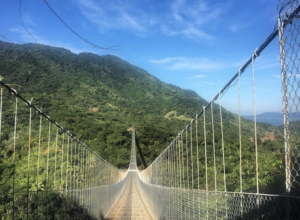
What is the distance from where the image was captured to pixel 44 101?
42.6ft

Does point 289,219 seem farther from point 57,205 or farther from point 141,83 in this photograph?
point 141,83

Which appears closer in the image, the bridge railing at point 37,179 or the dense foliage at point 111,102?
the bridge railing at point 37,179

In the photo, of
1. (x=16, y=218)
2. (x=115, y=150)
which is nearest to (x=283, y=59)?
(x=16, y=218)

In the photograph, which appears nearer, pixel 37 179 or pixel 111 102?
pixel 37 179

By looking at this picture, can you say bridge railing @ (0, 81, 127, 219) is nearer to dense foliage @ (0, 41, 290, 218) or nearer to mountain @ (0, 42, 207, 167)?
dense foliage @ (0, 41, 290, 218)

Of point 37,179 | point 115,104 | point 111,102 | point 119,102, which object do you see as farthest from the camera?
point 119,102

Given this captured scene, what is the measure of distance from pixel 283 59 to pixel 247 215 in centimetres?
115

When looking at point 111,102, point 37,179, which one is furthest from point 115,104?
point 37,179

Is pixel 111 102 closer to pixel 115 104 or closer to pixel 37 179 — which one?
pixel 115 104

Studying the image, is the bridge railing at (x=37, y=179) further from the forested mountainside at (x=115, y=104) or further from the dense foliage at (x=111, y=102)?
the forested mountainside at (x=115, y=104)

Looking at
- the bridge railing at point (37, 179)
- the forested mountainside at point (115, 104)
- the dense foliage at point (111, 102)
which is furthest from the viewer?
the forested mountainside at point (115, 104)

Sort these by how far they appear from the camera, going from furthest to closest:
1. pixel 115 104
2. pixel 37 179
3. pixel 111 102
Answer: pixel 115 104 < pixel 111 102 < pixel 37 179

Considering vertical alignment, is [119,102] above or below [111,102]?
above

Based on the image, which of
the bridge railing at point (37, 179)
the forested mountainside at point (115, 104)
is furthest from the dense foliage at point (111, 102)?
the bridge railing at point (37, 179)
